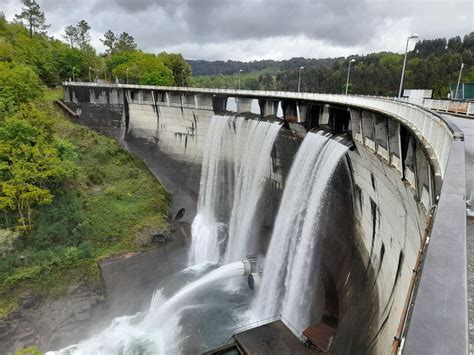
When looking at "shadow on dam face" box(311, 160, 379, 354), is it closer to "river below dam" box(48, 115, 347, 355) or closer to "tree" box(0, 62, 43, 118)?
"river below dam" box(48, 115, 347, 355)

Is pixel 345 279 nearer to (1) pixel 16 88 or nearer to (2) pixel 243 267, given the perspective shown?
(2) pixel 243 267

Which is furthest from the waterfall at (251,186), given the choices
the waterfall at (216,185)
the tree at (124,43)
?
the tree at (124,43)

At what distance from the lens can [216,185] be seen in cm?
2870

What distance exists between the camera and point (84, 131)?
37375mm

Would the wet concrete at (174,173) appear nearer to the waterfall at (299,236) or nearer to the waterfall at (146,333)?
the waterfall at (146,333)

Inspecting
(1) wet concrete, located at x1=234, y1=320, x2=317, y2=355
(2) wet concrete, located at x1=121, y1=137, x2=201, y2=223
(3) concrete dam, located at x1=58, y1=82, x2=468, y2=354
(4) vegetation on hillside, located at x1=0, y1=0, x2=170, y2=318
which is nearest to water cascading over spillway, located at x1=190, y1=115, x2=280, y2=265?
(3) concrete dam, located at x1=58, y1=82, x2=468, y2=354

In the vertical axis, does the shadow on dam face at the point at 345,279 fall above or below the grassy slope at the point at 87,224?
above

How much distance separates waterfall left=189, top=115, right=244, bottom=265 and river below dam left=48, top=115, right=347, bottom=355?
0.37ft

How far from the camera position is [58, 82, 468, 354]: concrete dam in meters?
3.34

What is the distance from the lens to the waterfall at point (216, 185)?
26.2 metres

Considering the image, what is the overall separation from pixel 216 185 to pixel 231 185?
1.61m

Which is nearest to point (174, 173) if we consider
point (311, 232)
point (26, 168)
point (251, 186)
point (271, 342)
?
point (251, 186)

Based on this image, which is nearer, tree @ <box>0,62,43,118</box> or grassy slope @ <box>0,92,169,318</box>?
grassy slope @ <box>0,92,169,318</box>

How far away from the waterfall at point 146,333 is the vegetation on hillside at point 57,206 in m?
3.92
